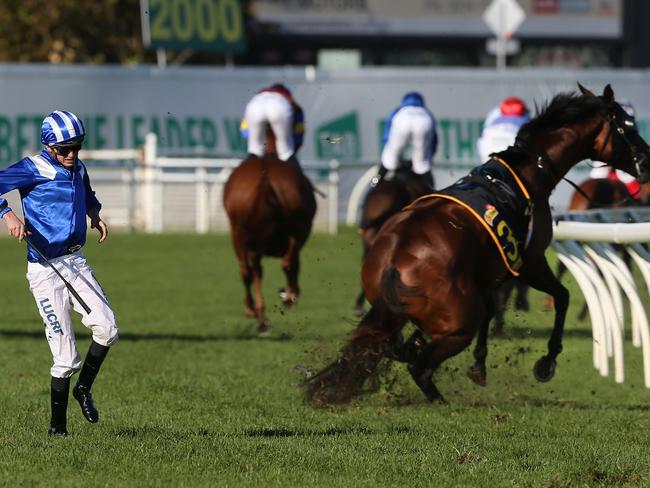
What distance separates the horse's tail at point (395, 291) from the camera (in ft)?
23.2

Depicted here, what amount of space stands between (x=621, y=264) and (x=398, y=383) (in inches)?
69.6

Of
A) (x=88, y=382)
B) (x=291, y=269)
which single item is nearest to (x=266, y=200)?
(x=291, y=269)

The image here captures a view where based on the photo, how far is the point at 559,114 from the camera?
8.34 metres

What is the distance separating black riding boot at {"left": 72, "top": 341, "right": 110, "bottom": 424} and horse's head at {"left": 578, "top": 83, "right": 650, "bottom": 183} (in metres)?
3.46

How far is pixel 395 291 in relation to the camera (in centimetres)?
709

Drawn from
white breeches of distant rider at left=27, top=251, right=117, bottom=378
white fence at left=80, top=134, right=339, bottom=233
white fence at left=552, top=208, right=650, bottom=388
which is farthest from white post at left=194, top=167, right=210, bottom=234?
white breeches of distant rider at left=27, top=251, right=117, bottom=378

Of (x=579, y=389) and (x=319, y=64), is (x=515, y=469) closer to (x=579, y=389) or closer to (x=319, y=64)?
(x=579, y=389)

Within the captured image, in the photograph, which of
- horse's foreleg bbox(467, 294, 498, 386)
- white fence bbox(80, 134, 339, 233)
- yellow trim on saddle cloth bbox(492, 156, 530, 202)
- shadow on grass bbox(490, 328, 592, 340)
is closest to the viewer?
yellow trim on saddle cloth bbox(492, 156, 530, 202)

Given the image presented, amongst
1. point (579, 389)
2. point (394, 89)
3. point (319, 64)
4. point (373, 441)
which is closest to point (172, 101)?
point (394, 89)

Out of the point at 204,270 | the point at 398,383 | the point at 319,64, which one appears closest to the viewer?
the point at 398,383

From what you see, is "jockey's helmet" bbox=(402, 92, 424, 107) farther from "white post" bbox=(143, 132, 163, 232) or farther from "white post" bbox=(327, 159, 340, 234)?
"white post" bbox=(143, 132, 163, 232)

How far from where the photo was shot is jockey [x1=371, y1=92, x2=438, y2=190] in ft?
38.6

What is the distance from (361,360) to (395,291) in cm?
47

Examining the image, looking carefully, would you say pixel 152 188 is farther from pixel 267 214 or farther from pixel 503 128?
pixel 503 128
